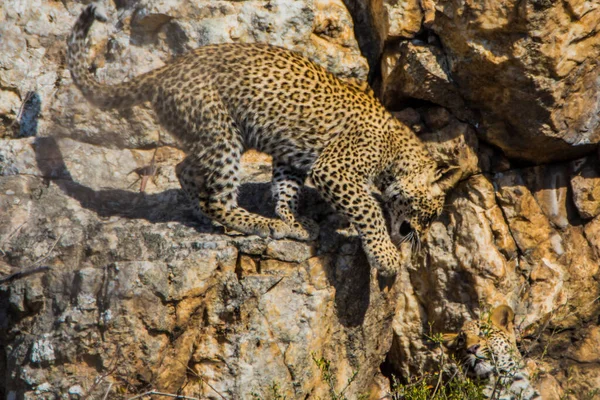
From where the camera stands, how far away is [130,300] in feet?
22.7

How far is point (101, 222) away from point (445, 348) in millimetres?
3850

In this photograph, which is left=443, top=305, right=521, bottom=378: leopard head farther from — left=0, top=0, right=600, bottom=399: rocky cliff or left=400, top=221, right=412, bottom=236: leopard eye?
left=400, top=221, right=412, bottom=236: leopard eye

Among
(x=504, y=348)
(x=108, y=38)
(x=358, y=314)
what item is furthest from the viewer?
(x=108, y=38)

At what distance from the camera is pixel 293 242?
7.76 metres

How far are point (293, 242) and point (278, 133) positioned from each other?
1.10 m

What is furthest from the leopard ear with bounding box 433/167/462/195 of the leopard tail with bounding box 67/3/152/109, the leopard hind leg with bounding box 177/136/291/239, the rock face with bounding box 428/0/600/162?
the leopard tail with bounding box 67/3/152/109

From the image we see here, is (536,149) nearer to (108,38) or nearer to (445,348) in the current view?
(445,348)

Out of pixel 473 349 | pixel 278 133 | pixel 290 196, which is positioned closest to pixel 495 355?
pixel 473 349

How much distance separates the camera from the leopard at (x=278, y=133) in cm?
755

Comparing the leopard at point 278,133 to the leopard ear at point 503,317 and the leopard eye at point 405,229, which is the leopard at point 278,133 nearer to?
the leopard eye at point 405,229

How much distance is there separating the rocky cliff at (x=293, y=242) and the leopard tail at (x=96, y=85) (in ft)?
3.87

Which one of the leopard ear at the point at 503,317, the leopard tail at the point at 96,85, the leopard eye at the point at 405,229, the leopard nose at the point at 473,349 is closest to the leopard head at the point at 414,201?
the leopard eye at the point at 405,229

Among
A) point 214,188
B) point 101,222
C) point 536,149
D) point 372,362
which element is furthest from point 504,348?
point 101,222

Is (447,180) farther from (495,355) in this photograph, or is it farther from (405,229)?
(495,355)
